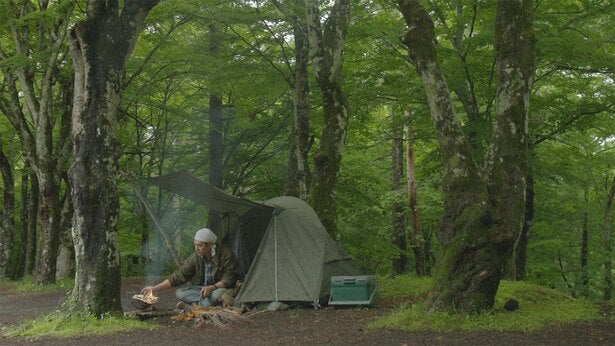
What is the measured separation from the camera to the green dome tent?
8117 millimetres

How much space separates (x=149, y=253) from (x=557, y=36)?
14.8 meters

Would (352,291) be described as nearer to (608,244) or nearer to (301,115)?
(301,115)

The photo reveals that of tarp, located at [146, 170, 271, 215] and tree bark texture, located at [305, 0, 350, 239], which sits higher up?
tree bark texture, located at [305, 0, 350, 239]

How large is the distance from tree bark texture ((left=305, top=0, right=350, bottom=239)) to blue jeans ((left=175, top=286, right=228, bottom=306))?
2.53 meters

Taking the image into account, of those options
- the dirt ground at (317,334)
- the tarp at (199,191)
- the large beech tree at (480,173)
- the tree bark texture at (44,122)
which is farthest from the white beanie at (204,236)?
the tree bark texture at (44,122)

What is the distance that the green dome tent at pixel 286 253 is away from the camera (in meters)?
8.12

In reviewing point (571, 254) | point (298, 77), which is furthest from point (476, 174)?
point (571, 254)

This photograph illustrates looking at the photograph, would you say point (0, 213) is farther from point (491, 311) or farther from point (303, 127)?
point (491, 311)

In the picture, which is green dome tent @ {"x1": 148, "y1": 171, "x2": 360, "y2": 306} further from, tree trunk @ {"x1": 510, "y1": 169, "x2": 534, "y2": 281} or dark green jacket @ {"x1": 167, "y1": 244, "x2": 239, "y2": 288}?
tree trunk @ {"x1": 510, "y1": 169, "x2": 534, "y2": 281}

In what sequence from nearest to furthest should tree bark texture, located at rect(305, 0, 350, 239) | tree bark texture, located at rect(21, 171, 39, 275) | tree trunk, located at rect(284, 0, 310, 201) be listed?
tree bark texture, located at rect(305, 0, 350, 239)
tree trunk, located at rect(284, 0, 310, 201)
tree bark texture, located at rect(21, 171, 39, 275)

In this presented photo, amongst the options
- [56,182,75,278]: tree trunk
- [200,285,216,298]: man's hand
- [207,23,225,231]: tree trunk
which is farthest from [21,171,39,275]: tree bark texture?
[200,285,216,298]: man's hand

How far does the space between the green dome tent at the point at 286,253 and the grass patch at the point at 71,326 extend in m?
2.03

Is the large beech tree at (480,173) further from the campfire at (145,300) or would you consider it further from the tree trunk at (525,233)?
the tree trunk at (525,233)

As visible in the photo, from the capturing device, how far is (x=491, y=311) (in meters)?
6.14
